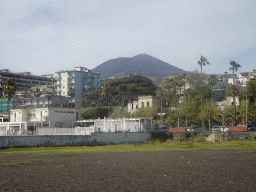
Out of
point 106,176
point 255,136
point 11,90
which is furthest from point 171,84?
point 106,176

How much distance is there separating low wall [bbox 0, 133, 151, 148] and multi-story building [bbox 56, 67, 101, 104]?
368 ft

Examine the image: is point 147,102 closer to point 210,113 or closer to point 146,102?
point 146,102

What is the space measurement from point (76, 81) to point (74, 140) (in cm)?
12238

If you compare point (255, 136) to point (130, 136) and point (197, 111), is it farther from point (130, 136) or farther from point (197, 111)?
point (197, 111)

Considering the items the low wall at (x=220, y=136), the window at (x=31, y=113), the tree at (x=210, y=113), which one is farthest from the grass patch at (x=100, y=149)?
the window at (x=31, y=113)

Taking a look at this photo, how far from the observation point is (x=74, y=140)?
149 feet

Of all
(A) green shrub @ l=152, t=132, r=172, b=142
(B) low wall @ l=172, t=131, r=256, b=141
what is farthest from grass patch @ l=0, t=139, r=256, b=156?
(A) green shrub @ l=152, t=132, r=172, b=142

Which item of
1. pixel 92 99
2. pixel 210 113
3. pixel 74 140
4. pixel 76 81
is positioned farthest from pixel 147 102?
pixel 74 140

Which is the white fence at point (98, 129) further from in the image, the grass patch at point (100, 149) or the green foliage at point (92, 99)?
the green foliage at point (92, 99)

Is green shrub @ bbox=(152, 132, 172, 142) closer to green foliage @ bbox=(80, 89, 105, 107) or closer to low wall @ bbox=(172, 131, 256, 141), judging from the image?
low wall @ bbox=(172, 131, 256, 141)

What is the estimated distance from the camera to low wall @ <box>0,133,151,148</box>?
39.7 metres

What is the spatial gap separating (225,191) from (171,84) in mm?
106964

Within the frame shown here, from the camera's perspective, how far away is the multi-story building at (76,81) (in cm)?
16525

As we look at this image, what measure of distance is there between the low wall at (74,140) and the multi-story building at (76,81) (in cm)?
11218
